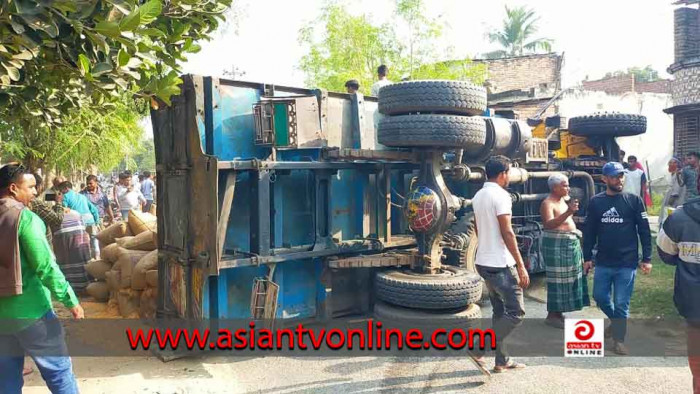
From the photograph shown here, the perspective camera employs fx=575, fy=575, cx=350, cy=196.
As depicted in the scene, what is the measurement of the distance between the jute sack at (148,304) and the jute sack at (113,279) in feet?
1.80

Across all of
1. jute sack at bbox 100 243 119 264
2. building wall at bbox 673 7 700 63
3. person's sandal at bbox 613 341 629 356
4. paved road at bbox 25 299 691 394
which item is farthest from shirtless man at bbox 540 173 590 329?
building wall at bbox 673 7 700 63

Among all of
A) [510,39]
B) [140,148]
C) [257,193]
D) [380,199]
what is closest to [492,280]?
[380,199]

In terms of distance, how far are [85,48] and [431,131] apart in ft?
9.32

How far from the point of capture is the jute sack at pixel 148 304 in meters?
6.02

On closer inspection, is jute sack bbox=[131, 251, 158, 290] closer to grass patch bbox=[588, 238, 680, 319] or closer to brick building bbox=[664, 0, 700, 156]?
grass patch bbox=[588, 238, 680, 319]

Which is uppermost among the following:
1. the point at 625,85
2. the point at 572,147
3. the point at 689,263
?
the point at 625,85

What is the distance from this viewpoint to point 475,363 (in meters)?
4.60

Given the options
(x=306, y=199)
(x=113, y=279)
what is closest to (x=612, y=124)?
(x=306, y=199)

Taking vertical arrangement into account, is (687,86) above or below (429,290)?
above

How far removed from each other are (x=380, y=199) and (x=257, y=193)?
1430mm

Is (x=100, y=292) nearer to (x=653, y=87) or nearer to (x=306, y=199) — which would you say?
(x=306, y=199)

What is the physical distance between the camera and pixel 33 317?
333cm

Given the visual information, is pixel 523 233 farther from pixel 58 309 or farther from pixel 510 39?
pixel 510 39

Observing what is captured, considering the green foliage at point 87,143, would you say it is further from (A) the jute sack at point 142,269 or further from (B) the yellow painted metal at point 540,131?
(B) the yellow painted metal at point 540,131
